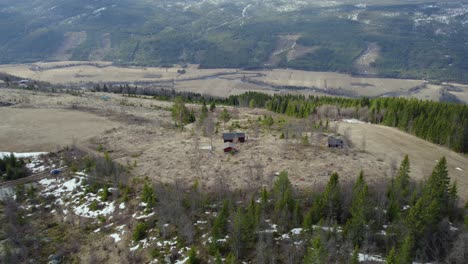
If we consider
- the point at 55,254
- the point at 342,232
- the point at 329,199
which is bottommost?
the point at 55,254

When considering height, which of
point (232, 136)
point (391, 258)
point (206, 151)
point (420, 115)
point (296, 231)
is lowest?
point (296, 231)

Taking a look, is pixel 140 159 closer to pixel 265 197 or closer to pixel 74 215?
pixel 74 215

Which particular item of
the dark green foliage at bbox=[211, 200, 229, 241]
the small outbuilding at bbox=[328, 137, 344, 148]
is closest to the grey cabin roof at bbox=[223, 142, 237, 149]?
the small outbuilding at bbox=[328, 137, 344, 148]

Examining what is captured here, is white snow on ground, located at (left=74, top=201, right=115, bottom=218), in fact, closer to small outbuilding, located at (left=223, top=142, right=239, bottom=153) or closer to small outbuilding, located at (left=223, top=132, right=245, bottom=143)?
small outbuilding, located at (left=223, top=142, right=239, bottom=153)

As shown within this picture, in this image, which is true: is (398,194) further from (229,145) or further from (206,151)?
(206,151)

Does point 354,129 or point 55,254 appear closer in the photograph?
point 55,254

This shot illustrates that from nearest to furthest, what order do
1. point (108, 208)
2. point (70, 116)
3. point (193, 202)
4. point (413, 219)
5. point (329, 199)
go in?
point (413, 219) → point (329, 199) → point (193, 202) → point (108, 208) → point (70, 116)

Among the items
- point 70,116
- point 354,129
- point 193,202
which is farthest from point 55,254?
point 354,129

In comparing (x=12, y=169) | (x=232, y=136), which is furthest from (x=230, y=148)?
(x=12, y=169)
